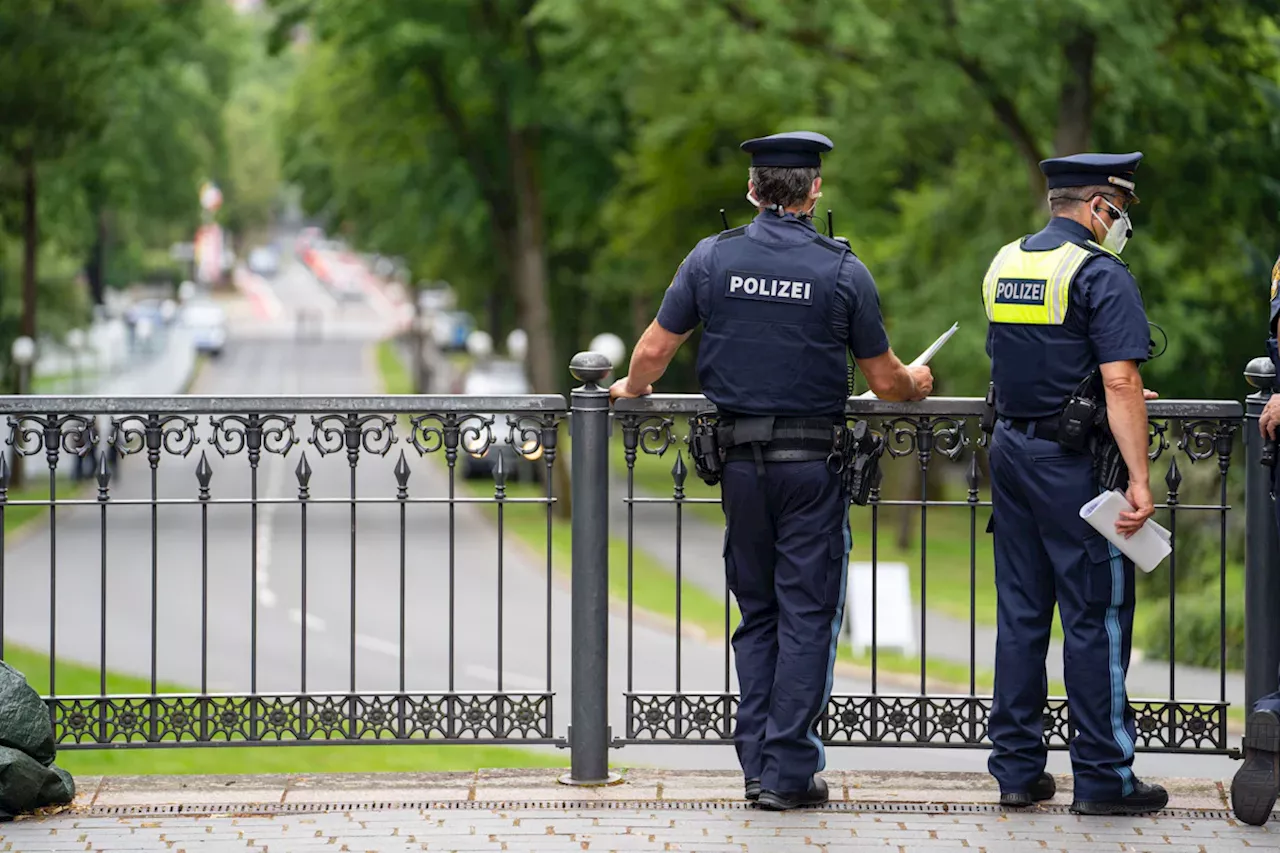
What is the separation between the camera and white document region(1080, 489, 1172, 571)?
20.2ft

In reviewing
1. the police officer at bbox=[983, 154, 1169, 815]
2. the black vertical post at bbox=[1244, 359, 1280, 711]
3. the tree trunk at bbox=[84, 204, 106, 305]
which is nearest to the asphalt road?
the police officer at bbox=[983, 154, 1169, 815]

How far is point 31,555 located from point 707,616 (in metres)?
12.3

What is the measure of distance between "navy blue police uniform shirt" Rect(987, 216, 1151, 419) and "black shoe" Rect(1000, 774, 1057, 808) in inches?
48.3

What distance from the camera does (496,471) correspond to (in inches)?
277

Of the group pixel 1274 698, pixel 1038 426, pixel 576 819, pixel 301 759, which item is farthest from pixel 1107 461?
pixel 301 759

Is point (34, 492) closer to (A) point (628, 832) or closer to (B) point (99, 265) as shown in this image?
(B) point (99, 265)

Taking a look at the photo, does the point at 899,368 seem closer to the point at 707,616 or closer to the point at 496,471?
the point at 496,471

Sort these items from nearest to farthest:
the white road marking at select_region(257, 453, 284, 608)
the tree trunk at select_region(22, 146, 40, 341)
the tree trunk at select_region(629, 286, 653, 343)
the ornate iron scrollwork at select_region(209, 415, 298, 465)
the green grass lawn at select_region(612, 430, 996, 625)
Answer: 1. the ornate iron scrollwork at select_region(209, 415, 298, 465)
2. the green grass lawn at select_region(612, 430, 996, 625)
3. the white road marking at select_region(257, 453, 284, 608)
4. the tree trunk at select_region(22, 146, 40, 341)
5. the tree trunk at select_region(629, 286, 653, 343)

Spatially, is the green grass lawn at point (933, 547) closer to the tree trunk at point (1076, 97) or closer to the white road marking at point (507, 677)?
the white road marking at point (507, 677)

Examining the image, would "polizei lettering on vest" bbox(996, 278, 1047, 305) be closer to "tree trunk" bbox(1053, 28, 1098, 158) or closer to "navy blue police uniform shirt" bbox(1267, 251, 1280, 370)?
"navy blue police uniform shirt" bbox(1267, 251, 1280, 370)

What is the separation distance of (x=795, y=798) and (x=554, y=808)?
79cm

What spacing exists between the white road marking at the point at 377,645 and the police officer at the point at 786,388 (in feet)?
51.4

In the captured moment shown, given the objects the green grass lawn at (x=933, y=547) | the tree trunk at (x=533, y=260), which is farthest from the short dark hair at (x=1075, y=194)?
the tree trunk at (x=533, y=260)

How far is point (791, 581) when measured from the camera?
20.9ft
